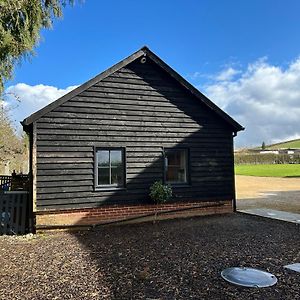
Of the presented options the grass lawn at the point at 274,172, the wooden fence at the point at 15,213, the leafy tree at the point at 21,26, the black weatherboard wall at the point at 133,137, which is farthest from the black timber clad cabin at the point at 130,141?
the grass lawn at the point at 274,172

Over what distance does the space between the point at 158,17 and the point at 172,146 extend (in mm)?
4880

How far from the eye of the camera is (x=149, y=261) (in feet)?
19.7

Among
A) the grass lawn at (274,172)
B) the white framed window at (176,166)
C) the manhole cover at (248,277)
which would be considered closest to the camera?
the manhole cover at (248,277)

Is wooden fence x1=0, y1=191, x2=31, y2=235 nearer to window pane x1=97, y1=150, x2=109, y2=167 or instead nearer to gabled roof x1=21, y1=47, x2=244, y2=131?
gabled roof x1=21, y1=47, x2=244, y2=131

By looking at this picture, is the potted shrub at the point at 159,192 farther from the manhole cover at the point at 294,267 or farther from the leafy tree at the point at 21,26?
the leafy tree at the point at 21,26

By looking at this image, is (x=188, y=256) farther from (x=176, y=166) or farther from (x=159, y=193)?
(x=176, y=166)

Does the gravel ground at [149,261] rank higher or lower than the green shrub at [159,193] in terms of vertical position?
lower

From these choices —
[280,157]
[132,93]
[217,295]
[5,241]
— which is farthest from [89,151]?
[280,157]

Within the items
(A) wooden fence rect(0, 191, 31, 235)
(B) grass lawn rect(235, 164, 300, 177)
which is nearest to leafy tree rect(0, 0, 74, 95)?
(A) wooden fence rect(0, 191, 31, 235)

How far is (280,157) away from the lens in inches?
2709

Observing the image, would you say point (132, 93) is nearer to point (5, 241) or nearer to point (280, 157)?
point (5, 241)

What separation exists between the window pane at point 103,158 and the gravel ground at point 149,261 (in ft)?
6.51

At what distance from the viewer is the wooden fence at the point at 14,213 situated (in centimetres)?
911

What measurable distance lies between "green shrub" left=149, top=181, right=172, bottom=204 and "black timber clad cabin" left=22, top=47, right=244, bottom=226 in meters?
0.23
